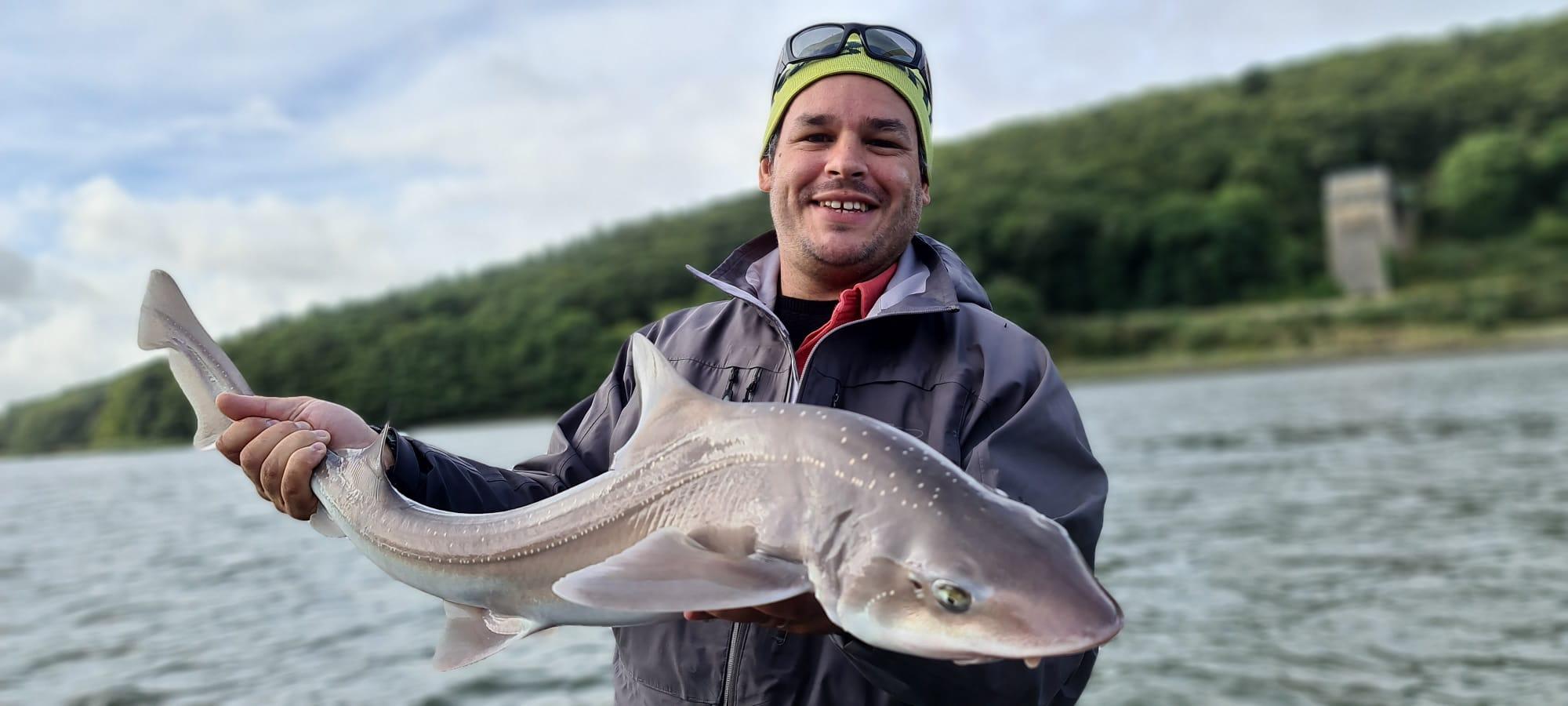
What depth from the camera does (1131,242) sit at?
367ft

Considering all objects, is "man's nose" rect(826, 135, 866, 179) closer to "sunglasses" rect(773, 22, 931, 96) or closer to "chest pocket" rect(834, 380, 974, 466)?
"sunglasses" rect(773, 22, 931, 96)

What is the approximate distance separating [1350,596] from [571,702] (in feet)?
26.7

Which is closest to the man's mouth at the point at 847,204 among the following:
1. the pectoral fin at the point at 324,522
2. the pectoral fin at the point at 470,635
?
the pectoral fin at the point at 470,635

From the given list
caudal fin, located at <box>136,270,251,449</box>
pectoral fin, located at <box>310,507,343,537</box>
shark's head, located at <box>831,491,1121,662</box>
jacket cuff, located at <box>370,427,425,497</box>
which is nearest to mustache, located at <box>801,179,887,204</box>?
shark's head, located at <box>831,491,1121,662</box>

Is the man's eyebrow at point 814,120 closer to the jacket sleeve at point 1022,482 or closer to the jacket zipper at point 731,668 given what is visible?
the jacket sleeve at point 1022,482

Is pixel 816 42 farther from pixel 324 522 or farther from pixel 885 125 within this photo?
pixel 324 522

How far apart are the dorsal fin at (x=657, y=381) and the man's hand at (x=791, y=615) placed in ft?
1.86

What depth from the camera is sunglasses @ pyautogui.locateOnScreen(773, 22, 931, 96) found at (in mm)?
3373

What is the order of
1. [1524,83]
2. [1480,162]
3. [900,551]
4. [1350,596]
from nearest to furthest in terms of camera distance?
1. [900,551]
2. [1350,596]
3. [1480,162]
4. [1524,83]

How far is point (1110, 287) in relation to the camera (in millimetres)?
112750

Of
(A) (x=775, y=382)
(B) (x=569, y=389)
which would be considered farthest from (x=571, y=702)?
(B) (x=569, y=389)

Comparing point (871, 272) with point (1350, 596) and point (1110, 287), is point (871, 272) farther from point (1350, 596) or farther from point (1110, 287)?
point (1110, 287)

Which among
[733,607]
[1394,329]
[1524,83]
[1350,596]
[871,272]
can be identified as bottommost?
[1394,329]

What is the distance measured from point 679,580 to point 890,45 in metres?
1.92
